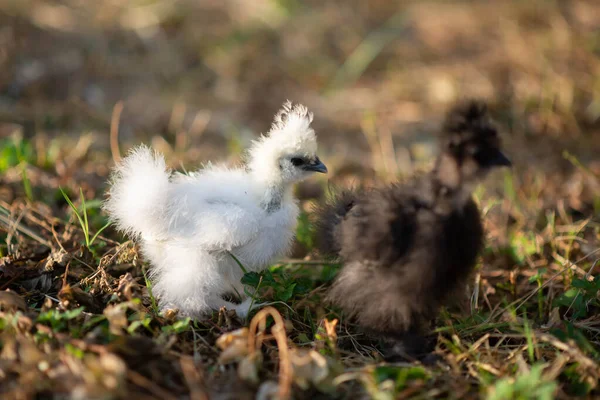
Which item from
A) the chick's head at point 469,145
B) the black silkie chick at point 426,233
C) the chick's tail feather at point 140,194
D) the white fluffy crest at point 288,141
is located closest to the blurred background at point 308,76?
the chick's tail feather at point 140,194

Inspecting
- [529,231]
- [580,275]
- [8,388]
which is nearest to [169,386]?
[8,388]

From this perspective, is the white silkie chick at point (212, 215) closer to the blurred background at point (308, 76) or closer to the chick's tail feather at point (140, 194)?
the chick's tail feather at point (140, 194)

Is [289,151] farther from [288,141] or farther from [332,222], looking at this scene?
[332,222]

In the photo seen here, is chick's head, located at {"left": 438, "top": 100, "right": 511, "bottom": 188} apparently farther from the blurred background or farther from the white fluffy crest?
the blurred background

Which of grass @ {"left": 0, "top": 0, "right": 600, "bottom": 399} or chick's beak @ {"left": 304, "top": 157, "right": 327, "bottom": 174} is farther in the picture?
chick's beak @ {"left": 304, "top": 157, "right": 327, "bottom": 174}

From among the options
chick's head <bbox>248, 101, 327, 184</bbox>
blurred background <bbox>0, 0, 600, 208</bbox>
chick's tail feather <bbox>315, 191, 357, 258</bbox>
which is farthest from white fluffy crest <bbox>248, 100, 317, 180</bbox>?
blurred background <bbox>0, 0, 600, 208</bbox>

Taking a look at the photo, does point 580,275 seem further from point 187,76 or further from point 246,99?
point 187,76
